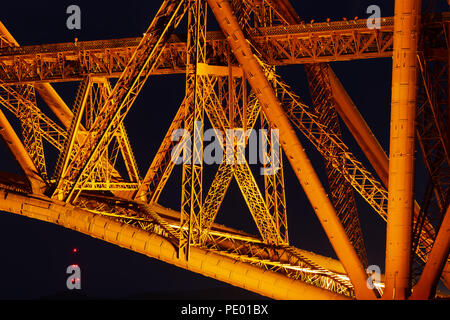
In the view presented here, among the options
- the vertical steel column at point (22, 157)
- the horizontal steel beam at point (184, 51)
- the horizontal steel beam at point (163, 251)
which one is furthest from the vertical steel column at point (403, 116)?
the vertical steel column at point (22, 157)

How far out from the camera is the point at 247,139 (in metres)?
26.9

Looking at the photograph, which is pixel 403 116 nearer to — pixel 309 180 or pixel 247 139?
pixel 309 180

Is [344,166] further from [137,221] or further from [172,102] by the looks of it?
[172,102]

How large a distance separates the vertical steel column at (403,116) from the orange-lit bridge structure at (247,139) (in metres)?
0.03

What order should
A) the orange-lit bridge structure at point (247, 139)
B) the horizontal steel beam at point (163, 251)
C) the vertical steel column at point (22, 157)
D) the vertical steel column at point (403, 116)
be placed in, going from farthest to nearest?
the vertical steel column at point (22, 157), the horizontal steel beam at point (163, 251), the orange-lit bridge structure at point (247, 139), the vertical steel column at point (403, 116)

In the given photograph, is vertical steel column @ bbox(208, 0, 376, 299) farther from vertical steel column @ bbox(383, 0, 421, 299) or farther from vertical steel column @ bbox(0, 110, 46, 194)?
vertical steel column @ bbox(0, 110, 46, 194)

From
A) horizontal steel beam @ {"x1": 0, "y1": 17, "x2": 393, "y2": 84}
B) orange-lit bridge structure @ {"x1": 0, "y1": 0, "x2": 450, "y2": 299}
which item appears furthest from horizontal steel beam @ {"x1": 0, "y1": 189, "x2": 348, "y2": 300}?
horizontal steel beam @ {"x1": 0, "y1": 17, "x2": 393, "y2": 84}

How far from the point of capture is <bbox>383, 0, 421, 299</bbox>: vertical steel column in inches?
708

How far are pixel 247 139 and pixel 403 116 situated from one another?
9.46 metres

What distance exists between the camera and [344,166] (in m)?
24.5

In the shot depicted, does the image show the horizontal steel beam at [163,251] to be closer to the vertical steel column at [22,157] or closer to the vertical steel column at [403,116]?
the vertical steel column at [22,157]

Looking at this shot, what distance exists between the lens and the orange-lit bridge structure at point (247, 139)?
741 inches

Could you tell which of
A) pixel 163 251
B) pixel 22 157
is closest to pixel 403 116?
pixel 163 251
